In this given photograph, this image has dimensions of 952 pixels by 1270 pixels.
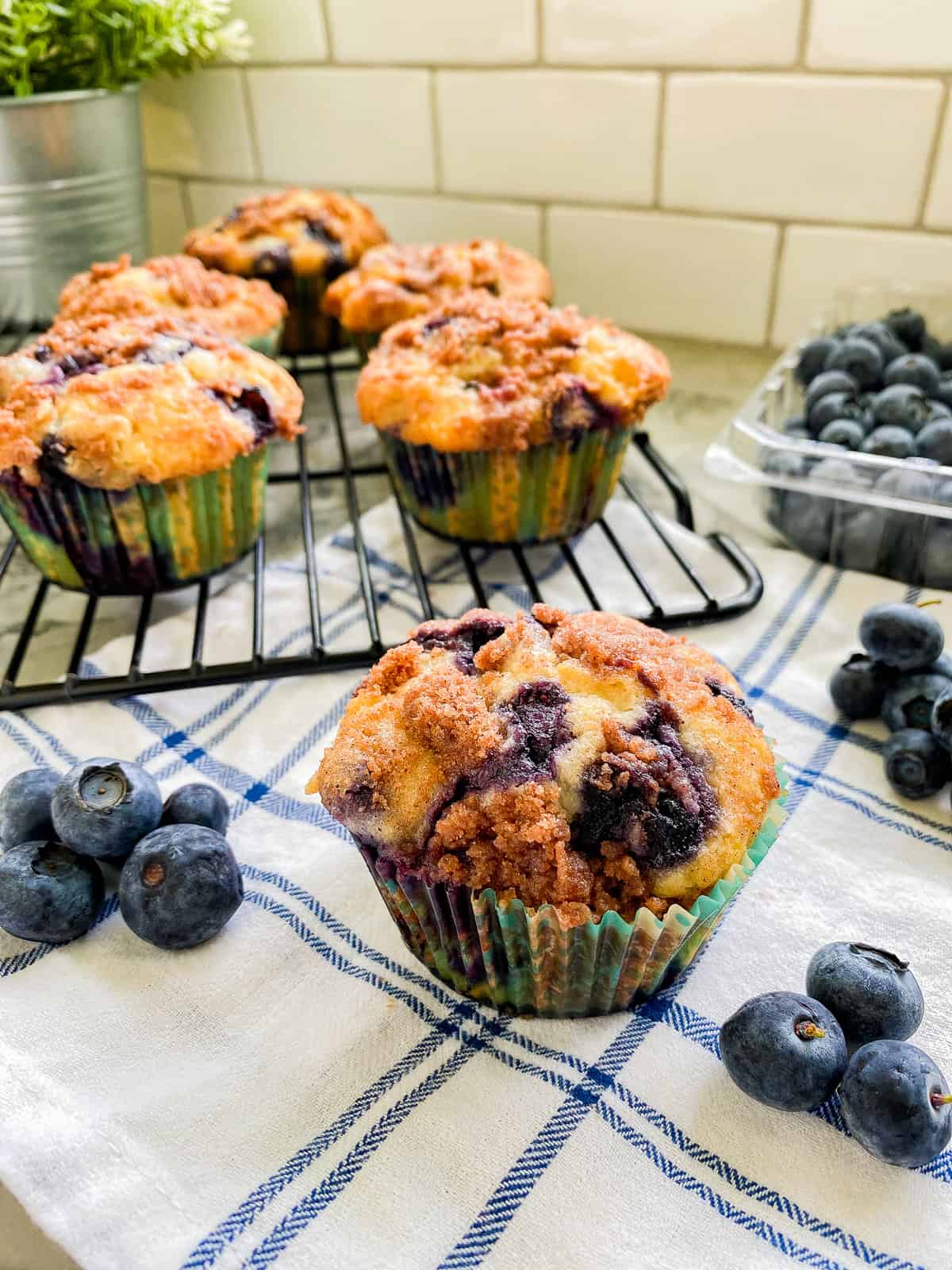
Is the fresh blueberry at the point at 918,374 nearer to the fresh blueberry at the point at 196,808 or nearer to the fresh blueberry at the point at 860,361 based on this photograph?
the fresh blueberry at the point at 860,361

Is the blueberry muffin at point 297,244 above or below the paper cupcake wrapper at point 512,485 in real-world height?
above

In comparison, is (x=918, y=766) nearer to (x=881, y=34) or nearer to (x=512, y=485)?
(x=512, y=485)

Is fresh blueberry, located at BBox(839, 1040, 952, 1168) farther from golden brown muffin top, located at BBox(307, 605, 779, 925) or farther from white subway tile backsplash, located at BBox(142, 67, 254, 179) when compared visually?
white subway tile backsplash, located at BBox(142, 67, 254, 179)

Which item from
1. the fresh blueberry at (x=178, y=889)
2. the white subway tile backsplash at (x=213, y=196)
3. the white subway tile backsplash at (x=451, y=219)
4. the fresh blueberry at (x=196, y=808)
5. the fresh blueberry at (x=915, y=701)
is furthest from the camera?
the white subway tile backsplash at (x=213, y=196)

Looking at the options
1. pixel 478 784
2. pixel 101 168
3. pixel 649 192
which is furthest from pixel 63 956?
pixel 649 192

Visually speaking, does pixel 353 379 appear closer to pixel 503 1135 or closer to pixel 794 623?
pixel 794 623

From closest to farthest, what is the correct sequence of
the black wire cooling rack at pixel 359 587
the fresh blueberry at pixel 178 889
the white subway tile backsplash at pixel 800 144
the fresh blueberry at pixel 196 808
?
the fresh blueberry at pixel 178 889
the fresh blueberry at pixel 196 808
the black wire cooling rack at pixel 359 587
the white subway tile backsplash at pixel 800 144

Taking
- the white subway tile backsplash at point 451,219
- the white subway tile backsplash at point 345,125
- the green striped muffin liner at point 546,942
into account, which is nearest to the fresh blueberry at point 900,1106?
the green striped muffin liner at point 546,942
